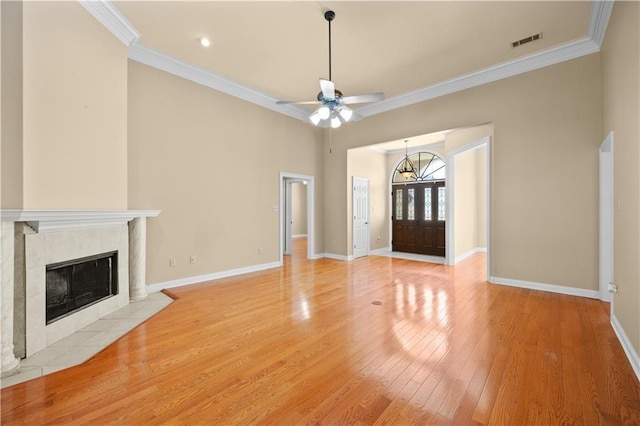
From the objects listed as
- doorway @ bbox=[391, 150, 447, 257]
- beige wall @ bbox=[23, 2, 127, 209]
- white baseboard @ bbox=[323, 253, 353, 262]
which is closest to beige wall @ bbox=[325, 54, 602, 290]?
doorway @ bbox=[391, 150, 447, 257]

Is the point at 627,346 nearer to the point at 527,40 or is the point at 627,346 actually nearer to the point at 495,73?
the point at 527,40

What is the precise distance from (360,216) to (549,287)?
4.26m

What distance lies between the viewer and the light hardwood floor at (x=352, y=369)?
1.76 metres

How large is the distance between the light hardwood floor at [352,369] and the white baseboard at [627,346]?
0.20 ft

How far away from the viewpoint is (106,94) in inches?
134

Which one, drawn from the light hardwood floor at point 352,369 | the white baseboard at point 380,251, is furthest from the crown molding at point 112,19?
the white baseboard at point 380,251

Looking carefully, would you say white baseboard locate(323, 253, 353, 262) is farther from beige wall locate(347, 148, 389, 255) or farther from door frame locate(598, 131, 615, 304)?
door frame locate(598, 131, 615, 304)

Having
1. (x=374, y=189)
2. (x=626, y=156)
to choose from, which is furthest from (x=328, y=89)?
(x=374, y=189)

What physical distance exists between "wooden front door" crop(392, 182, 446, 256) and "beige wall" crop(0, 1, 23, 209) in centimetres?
809

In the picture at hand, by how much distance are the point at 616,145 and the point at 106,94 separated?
5914mm

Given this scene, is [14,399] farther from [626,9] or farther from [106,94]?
[626,9]

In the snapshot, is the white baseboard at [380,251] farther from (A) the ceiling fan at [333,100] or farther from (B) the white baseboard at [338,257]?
(A) the ceiling fan at [333,100]

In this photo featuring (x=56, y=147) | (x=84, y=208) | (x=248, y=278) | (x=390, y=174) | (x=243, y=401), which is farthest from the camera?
(x=390, y=174)

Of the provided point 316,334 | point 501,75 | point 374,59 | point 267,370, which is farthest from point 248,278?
point 501,75
